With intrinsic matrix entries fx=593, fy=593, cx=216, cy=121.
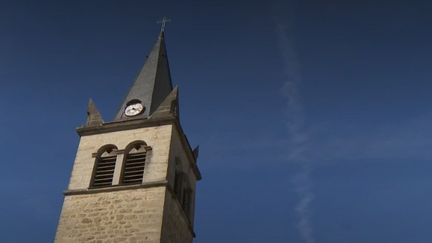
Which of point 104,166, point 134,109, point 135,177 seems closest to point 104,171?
point 104,166

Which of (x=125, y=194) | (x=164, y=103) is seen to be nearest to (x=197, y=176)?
(x=164, y=103)

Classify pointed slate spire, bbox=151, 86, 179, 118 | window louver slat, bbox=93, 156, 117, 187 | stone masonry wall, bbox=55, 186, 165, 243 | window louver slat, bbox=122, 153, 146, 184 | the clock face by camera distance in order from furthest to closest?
the clock face, pointed slate spire, bbox=151, 86, 179, 118, window louver slat, bbox=93, 156, 117, 187, window louver slat, bbox=122, 153, 146, 184, stone masonry wall, bbox=55, 186, 165, 243

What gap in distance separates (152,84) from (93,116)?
9.76ft

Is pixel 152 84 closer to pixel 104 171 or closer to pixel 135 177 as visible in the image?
pixel 104 171

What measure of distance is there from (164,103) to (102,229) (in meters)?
6.05

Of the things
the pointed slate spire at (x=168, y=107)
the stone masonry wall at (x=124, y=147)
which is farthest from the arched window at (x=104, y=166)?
the pointed slate spire at (x=168, y=107)

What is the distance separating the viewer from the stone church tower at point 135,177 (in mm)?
19406

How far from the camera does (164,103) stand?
23359 millimetres

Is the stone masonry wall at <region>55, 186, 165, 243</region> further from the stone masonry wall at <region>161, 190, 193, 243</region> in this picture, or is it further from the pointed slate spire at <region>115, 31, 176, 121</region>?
the pointed slate spire at <region>115, 31, 176, 121</region>

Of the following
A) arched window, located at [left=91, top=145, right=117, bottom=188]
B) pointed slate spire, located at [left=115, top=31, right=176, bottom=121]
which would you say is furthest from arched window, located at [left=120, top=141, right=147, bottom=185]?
pointed slate spire, located at [left=115, top=31, right=176, bottom=121]

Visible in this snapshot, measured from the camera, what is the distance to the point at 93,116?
23.9 m

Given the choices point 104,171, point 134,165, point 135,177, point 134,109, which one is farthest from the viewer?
point 134,109

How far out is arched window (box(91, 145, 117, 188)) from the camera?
21.4 m

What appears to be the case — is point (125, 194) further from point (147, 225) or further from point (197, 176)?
point (197, 176)
